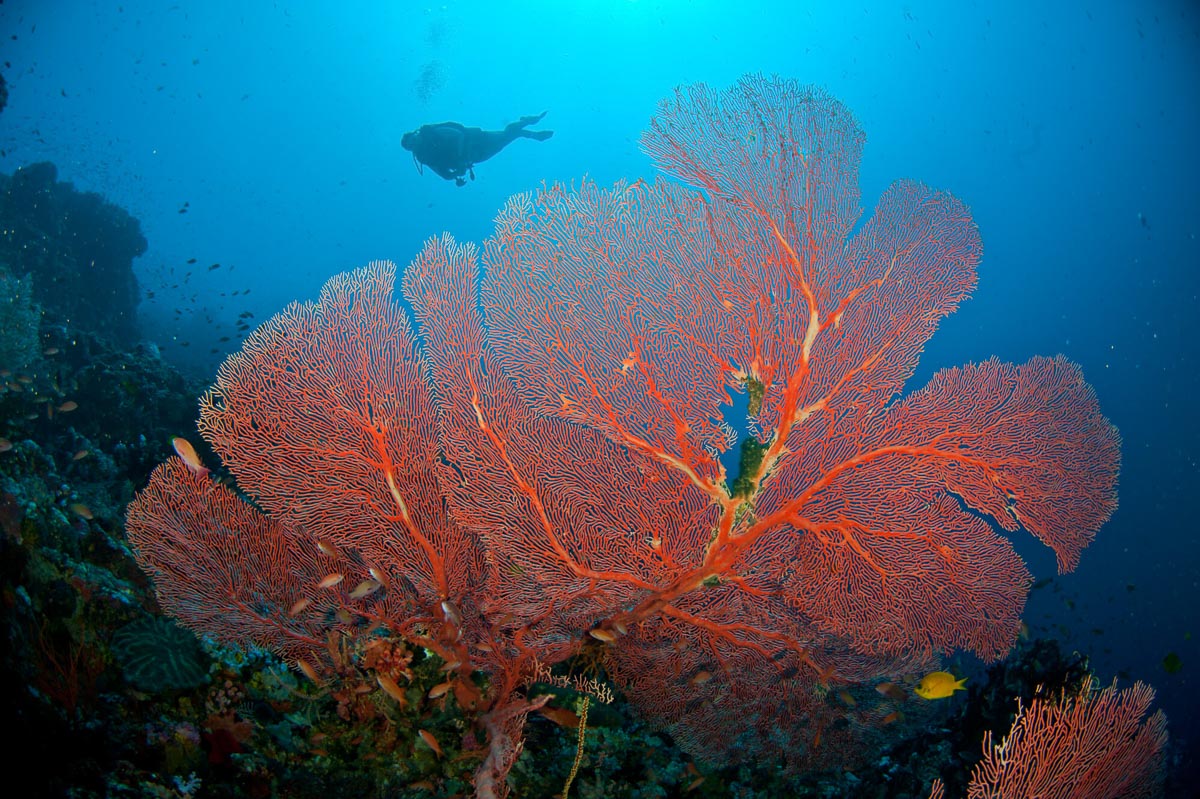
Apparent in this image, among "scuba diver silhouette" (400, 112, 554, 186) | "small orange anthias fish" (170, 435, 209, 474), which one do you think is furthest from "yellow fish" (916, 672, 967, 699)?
"scuba diver silhouette" (400, 112, 554, 186)

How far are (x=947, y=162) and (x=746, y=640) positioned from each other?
4990 centimetres

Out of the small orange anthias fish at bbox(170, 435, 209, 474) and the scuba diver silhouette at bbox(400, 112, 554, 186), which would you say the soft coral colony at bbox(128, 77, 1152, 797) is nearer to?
the small orange anthias fish at bbox(170, 435, 209, 474)

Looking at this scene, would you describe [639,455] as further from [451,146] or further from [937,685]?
[451,146]

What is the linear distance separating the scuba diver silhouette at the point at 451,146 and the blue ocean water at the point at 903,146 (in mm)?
3942

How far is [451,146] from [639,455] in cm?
1131

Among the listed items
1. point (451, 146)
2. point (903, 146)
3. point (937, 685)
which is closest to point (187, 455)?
point (937, 685)

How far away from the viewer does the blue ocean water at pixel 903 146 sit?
3028 centimetres

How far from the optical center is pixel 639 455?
360 cm

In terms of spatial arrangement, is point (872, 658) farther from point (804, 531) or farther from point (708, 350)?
point (708, 350)

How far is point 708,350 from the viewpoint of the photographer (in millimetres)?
3686

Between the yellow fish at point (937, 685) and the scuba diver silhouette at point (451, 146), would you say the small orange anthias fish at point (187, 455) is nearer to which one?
the yellow fish at point (937, 685)

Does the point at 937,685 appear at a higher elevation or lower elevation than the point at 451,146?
lower

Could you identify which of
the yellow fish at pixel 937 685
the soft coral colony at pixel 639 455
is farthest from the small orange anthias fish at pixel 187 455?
the yellow fish at pixel 937 685

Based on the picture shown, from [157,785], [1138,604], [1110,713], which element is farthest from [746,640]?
[1138,604]
